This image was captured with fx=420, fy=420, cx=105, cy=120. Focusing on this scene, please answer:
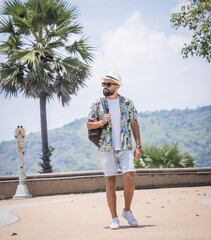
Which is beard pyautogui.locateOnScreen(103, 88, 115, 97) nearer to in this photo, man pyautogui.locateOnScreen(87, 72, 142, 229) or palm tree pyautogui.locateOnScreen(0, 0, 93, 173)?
man pyautogui.locateOnScreen(87, 72, 142, 229)

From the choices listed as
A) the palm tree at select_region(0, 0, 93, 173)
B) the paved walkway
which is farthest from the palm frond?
the paved walkway

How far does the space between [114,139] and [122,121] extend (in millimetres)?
261

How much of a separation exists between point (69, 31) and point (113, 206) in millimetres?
13725

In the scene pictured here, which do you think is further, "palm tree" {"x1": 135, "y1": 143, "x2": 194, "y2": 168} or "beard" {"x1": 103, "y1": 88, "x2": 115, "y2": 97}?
"palm tree" {"x1": 135, "y1": 143, "x2": 194, "y2": 168}

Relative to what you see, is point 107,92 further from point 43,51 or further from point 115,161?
point 43,51

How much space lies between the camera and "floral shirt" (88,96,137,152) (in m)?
5.18

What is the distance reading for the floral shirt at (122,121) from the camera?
518 centimetres

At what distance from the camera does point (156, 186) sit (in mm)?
12656

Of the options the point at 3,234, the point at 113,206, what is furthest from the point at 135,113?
the point at 3,234

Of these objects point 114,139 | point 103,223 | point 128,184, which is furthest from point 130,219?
point 114,139

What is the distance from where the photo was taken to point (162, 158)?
15.5 m

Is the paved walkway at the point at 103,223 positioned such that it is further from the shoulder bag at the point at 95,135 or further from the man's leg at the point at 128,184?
the shoulder bag at the point at 95,135

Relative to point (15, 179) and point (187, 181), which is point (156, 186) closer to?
point (187, 181)

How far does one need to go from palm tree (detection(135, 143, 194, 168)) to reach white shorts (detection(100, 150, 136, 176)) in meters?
10.2
